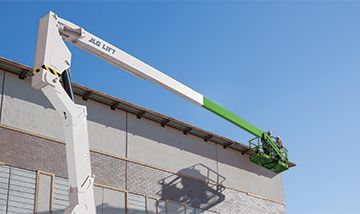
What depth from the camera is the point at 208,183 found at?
1148 inches

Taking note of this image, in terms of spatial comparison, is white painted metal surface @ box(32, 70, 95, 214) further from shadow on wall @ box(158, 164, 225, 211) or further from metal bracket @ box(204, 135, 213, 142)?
metal bracket @ box(204, 135, 213, 142)

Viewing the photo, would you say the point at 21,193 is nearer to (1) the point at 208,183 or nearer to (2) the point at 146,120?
(2) the point at 146,120

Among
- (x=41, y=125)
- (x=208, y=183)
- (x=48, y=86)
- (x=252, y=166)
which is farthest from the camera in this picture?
(x=252, y=166)

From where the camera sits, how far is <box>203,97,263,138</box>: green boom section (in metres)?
23.9

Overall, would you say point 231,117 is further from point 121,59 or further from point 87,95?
point 121,59

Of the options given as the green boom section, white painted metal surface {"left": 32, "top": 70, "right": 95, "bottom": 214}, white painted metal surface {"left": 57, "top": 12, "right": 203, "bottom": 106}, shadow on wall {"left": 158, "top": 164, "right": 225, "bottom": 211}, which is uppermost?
the green boom section

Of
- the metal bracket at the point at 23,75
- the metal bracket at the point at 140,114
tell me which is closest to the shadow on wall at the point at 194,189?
the metal bracket at the point at 140,114

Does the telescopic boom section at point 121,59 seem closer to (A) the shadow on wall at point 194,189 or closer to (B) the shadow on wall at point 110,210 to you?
(A) the shadow on wall at point 194,189

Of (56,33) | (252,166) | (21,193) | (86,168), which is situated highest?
(252,166)

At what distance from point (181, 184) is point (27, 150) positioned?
8.84 m

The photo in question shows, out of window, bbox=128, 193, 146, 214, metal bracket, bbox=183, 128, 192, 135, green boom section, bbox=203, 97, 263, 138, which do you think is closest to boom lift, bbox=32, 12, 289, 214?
green boom section, bbox=203, 97, 263, 138

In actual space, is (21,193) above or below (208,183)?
below

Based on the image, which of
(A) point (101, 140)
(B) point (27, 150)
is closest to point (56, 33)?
(B) point (27, 150)

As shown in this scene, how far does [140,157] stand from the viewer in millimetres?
26000
